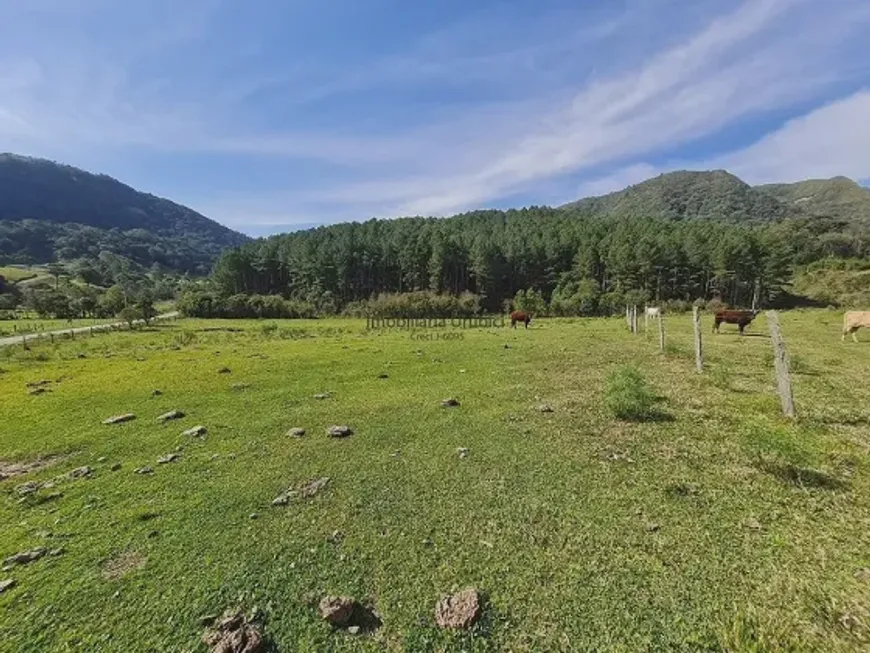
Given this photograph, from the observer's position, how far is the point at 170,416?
1209 cm

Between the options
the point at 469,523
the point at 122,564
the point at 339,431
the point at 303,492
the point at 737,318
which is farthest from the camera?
the point at 737,318

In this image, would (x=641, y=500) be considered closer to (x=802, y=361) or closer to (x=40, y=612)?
(x=40, y=612)

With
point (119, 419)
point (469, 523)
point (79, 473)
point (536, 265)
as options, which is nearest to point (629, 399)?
point (469, 523)

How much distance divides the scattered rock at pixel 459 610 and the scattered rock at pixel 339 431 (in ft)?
18.9

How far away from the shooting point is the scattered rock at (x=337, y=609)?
466 centimetres

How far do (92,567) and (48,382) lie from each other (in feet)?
56.3

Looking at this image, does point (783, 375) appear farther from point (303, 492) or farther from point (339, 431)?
point (303, 492)

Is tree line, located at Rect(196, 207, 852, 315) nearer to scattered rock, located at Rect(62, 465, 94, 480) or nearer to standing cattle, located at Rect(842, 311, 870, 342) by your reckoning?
standing cattle, located at Rect(842, 311, 870, 342)

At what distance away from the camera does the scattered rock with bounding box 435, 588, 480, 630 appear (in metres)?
4.55

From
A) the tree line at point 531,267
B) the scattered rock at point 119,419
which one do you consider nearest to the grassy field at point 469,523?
the scattered rock at point 119,419

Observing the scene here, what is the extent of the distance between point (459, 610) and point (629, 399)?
7285 millimetres

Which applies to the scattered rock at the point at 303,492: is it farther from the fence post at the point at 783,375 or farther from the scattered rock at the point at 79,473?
the fence post at the point at 783,375

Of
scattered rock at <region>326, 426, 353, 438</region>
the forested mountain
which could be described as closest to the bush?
scattered rock at <region>326, 426, 353, 438</region>

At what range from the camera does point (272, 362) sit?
840 inches
